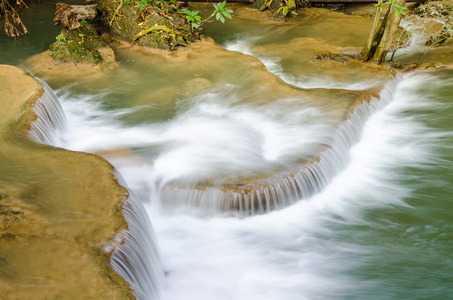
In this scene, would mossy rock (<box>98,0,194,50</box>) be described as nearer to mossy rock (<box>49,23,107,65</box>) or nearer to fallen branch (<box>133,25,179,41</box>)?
fallen branch (<box>133,25,179,41</box>)

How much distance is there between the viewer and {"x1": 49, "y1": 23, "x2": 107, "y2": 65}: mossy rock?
25.7 feet

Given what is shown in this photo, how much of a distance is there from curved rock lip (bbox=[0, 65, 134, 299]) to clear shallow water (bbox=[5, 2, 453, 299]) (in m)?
0.98

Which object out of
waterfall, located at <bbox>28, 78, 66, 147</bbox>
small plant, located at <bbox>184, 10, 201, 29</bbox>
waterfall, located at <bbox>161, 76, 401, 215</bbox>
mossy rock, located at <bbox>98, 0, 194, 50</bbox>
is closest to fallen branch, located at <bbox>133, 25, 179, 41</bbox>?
mossy rock, located at <bbox>98, 0, 194, 50</bbox>

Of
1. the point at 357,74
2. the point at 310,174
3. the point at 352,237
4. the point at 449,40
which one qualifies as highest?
the point at 449,40

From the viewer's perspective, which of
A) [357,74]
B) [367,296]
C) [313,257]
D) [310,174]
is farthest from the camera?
[357,74]

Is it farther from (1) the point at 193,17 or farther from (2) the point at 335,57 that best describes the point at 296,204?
(1) the point at 193,17

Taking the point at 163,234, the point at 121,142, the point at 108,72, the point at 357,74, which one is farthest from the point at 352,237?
the point at 108,72

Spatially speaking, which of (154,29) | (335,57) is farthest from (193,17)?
→ (335,57)

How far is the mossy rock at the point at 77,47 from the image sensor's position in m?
7.84

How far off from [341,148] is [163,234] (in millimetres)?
2537

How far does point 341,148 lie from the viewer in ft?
18.0

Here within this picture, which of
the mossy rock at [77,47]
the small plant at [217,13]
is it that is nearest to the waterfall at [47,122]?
the mossy rock at [77,47]

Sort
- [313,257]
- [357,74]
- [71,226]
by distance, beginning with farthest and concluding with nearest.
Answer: [357,74] → [313,257] → [71,226]

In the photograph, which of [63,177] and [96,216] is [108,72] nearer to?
[63,177]
